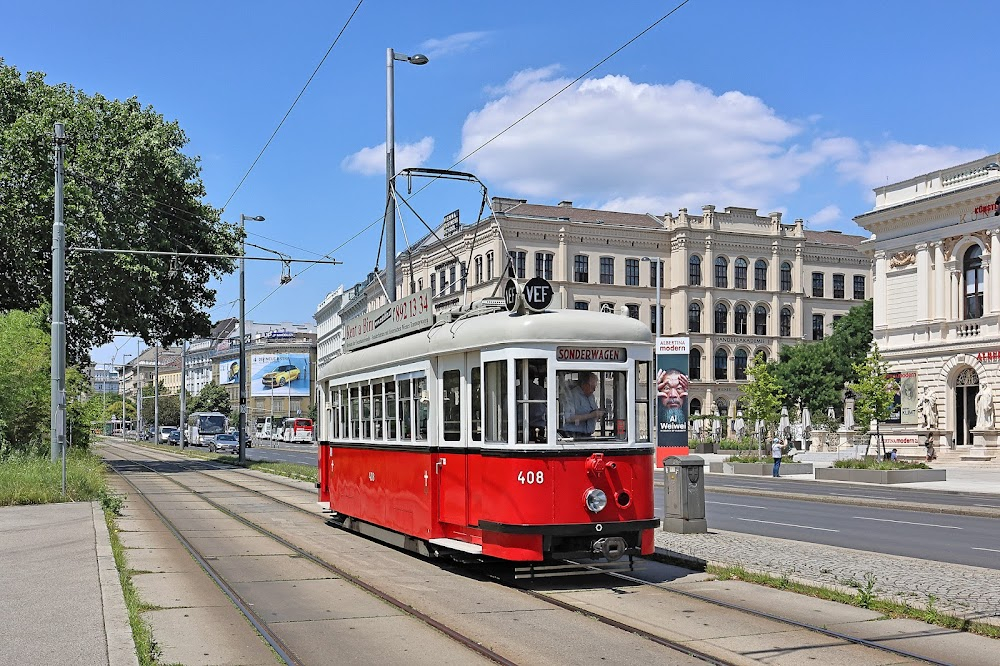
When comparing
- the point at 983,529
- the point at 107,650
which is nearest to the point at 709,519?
the point at 983,529

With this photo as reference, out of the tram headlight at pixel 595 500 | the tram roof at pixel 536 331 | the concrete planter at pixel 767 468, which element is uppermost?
the tram roof at pixel 536 331

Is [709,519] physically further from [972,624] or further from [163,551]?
[972,624]

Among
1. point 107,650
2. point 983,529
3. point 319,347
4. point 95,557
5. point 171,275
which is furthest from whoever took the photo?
point 319,347

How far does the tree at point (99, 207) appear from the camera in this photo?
121ft

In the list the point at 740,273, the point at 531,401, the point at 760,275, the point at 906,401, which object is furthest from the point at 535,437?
the point at 760,275

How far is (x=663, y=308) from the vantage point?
8806 cm

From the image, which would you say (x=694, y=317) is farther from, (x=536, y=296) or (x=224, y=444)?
(x=536, y=296)

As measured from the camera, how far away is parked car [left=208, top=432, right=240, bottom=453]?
71.2 metres

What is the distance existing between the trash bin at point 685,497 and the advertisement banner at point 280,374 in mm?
141173

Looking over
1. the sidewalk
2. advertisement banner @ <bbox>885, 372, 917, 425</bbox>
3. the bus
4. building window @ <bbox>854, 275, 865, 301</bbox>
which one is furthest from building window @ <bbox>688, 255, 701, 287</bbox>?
the sidewalk

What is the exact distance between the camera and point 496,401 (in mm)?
11641

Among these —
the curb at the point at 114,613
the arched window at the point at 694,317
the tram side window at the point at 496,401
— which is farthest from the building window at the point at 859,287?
the tram side window at the point at 496,401

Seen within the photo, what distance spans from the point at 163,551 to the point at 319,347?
135941 millimetres

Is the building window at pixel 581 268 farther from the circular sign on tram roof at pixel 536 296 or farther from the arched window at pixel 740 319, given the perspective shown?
the circular sign on tram roof at pixel 536 296
